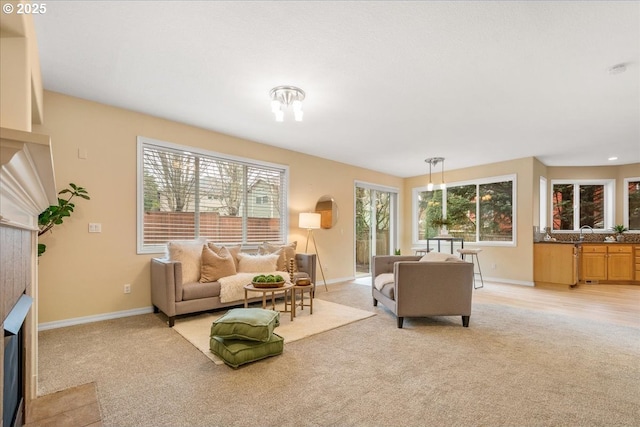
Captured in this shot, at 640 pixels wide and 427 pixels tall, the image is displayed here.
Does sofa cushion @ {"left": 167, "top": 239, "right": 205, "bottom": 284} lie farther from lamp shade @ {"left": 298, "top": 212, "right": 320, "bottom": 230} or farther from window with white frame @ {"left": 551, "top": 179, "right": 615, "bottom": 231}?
window with white frame @ {"left": 551, "top": 179, "right": 615, "bottom": 231}

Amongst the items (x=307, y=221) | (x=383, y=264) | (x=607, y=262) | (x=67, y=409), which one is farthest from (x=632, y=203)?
(x=67, y=409)

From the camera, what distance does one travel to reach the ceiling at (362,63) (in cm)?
211

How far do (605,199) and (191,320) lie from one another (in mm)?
8962

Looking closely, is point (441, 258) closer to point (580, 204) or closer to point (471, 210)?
point (471, 210)

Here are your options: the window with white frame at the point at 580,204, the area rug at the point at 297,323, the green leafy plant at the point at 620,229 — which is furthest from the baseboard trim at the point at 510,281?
the area rug at the point at 297,323

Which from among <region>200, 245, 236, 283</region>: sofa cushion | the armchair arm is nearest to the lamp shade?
the armchair arm

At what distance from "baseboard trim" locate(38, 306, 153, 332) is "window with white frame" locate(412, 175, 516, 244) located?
558 cm

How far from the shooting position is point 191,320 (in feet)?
11.7

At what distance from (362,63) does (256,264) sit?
286cm

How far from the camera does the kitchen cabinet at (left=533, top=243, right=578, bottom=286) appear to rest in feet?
18.6

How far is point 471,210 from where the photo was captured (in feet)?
22.8

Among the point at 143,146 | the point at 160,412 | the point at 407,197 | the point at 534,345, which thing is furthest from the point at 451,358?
the point at 407,197

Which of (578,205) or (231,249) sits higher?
(578,205)

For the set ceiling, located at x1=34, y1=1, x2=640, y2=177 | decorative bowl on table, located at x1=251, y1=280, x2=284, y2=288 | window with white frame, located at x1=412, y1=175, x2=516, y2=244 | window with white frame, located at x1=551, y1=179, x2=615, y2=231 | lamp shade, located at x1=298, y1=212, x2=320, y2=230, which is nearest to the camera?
ceiling, located at x1=34, y1=1, x2=640, y2=177
